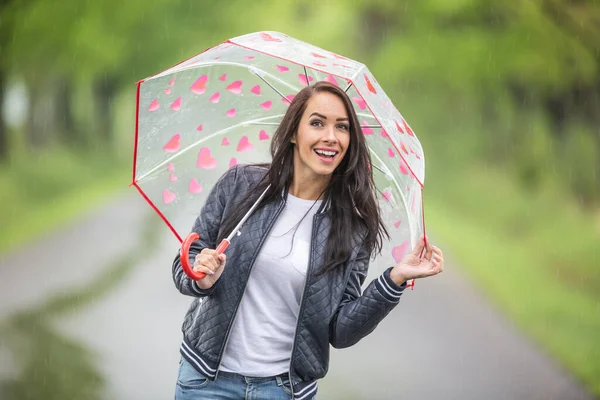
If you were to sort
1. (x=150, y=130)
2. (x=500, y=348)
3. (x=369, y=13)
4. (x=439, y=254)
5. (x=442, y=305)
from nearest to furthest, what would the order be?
(x=439, y=254) → (x=150, y=130) → (x=500, y=348) → (x=442, y=305) → (x=369, y=13)

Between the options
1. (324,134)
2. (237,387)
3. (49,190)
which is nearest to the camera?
(237,387)

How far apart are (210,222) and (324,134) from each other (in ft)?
1.47

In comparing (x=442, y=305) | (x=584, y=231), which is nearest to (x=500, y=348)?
(x=442, y=305)

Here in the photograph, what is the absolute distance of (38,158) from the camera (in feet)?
59.4

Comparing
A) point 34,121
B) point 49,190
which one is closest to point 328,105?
point 49,190

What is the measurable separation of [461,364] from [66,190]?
34.6 ft

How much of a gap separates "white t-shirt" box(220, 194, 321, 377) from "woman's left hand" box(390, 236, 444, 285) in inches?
11.1

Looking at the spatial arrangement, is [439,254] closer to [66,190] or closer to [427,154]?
[66,190]

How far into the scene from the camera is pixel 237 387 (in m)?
2.98

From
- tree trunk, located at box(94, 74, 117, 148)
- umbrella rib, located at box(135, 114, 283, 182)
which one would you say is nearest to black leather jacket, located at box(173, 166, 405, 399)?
umbrella rib, located at box(135, 114, 283, 182)

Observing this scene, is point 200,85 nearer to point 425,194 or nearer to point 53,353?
point 53,353

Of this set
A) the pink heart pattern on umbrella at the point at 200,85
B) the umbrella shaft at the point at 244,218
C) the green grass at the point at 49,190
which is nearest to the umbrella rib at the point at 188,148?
the pink heart pattern on umbrella at the point at 200,85

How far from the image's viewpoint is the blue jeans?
2973 mm

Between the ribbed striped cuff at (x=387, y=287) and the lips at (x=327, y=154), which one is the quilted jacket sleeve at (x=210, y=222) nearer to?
the lips at (x=327, y=154)
